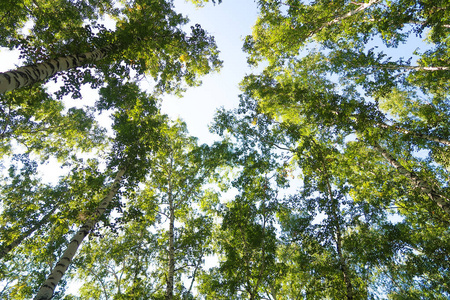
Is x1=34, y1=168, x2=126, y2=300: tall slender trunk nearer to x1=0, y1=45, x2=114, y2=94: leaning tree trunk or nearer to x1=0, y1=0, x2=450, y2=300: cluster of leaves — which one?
x1=0, y1=0, x2=450, y2=300: cluster of leaves

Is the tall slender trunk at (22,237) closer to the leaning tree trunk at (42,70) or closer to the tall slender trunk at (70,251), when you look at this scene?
the tall slender trunk at (70,251)

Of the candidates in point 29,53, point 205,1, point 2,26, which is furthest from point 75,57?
point 205,1

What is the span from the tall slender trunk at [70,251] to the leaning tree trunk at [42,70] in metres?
4.70

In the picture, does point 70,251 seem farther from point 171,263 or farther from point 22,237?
point 22,237

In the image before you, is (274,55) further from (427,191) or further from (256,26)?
(427,191)

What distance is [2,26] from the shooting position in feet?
31.1

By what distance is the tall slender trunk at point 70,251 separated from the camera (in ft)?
19.0

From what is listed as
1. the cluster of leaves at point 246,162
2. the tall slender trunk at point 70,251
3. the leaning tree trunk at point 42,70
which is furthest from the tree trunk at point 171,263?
the leaning tree trunk at point 42,70

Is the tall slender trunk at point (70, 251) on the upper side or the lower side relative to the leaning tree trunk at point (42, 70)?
lower

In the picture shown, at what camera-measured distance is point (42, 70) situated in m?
5.54

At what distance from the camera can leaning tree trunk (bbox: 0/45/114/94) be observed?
179 inches

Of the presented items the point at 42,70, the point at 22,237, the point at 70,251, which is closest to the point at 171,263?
the point at 70,251

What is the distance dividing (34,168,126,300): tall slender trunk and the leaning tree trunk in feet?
15.4

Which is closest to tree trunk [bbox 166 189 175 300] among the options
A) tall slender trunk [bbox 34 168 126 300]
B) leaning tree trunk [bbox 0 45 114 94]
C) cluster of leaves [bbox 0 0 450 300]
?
cluster of leaves [bbox 0 0 450 300]
